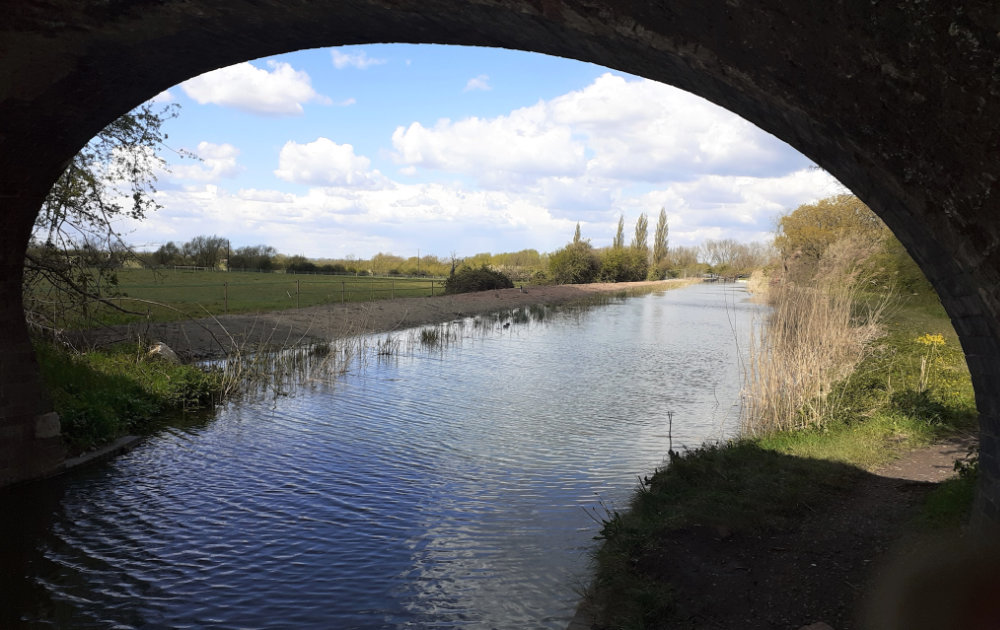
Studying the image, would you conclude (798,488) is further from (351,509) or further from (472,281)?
(472,281)

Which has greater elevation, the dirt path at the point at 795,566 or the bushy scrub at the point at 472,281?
the bushy scrub at the point at 472,281

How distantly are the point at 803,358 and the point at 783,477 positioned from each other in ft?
10.3

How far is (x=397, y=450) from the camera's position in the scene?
9805 mm

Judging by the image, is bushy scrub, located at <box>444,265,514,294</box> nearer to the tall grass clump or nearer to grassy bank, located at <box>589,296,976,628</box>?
grassy bank, located at <box>589,296,976,628</box>

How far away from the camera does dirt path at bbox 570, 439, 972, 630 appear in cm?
442

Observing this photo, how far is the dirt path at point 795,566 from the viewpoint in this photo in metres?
4.42

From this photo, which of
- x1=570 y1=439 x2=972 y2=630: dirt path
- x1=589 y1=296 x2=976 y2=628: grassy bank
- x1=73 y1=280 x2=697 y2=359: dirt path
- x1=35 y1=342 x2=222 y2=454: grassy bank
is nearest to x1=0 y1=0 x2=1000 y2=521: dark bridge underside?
x1=570 y1=439 x2=972 y2=630: dirt path

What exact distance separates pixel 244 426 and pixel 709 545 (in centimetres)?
782

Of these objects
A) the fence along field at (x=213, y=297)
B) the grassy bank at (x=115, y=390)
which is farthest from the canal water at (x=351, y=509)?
the fence along field at (x=213, y=297)

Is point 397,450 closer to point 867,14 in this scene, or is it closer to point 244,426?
point 244,426

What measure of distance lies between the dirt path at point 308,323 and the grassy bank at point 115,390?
2.51ft

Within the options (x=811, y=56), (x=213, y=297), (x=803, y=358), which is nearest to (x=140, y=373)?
(x=803, y=358)

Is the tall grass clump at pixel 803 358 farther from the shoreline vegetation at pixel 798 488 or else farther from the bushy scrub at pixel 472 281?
the bushy scrub at pixel 472 281

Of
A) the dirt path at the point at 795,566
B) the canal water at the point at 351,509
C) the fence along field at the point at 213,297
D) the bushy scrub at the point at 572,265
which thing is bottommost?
the canal water at the point at 351,509
